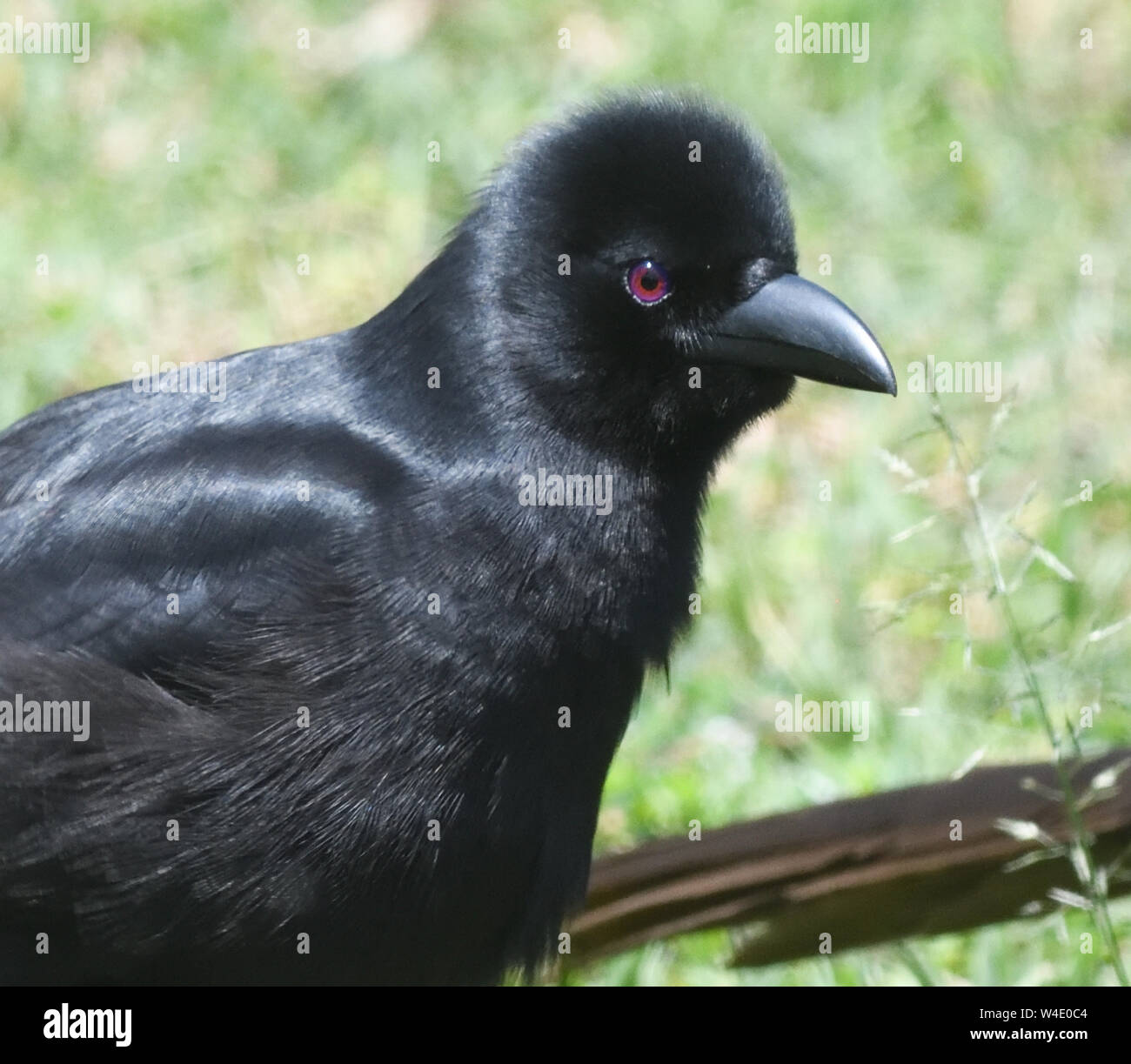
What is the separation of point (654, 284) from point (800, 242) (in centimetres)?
365

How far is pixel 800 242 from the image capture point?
27.2 feet

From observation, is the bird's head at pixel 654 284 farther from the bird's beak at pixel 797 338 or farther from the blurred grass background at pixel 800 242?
the blurred grass background at pixel 800 242

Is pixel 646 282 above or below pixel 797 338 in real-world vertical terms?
above

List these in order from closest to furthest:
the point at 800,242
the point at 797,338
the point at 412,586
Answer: the point at 412,586, the point at 797,338, the point at 800,242

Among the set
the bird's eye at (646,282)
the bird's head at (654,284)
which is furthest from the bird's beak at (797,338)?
the bird's eye at (646,282)

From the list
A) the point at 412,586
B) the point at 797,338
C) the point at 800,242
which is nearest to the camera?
the point at 412,586

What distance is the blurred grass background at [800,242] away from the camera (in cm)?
659

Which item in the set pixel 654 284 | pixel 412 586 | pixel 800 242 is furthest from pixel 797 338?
pixel 800 242

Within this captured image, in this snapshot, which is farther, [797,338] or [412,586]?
[797,338]

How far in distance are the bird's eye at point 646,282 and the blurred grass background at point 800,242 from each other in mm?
981

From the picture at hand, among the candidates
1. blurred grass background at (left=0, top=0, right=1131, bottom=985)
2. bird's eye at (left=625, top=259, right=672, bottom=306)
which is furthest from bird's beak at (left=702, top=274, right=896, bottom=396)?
blurred grass background at (left=0, top=0, right=1131, bottom=985)

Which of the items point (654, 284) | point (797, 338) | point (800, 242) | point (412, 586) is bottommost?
point (412, 586)

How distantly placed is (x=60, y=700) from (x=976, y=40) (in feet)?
20.2

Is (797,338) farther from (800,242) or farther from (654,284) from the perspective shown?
(800,242)
